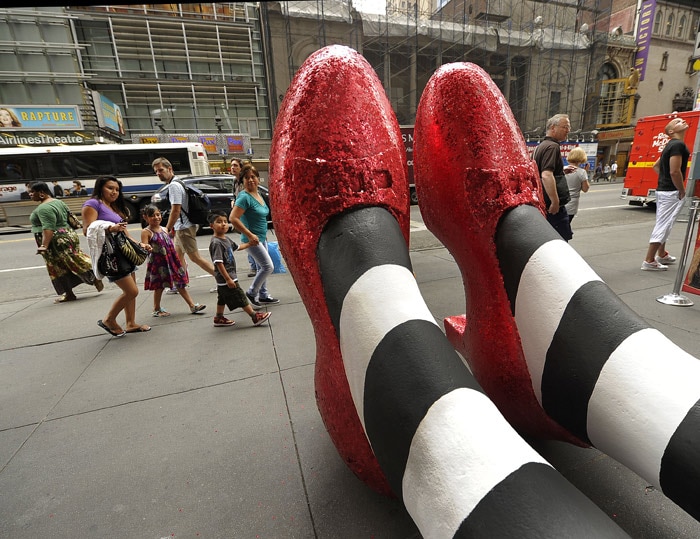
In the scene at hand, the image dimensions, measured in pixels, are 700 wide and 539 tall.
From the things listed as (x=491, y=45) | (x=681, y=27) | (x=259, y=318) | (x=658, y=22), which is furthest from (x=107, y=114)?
(x=681, y=27)

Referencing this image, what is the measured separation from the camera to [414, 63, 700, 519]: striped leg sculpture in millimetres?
677

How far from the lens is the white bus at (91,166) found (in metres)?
10.7

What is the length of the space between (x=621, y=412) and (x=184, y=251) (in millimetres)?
4256

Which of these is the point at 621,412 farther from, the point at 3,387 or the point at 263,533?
the point at 3,387

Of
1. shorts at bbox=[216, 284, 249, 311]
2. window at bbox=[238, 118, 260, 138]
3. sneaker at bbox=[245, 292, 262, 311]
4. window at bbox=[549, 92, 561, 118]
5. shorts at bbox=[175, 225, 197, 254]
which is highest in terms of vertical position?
window at bbox=[549, 92, 561, 118]

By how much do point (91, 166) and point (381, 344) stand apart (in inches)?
545

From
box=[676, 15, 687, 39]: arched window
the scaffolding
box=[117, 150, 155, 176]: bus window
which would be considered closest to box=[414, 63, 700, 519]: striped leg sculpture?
box=[117, 150, 155, 176]: bus window

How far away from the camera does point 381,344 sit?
→ 75cm

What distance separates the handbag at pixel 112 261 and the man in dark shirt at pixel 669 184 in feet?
17.1

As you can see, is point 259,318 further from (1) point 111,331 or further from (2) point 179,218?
(2) point 179,218

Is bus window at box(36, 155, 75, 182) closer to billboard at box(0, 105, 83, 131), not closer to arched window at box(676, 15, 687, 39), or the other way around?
billboard at box(0, 105, 83, 131)

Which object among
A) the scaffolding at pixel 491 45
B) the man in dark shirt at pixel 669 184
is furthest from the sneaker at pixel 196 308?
the scaffolding at pixel 491 45

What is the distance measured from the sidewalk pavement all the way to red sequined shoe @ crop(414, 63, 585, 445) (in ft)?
1.53

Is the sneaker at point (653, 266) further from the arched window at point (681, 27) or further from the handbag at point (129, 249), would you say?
the arched window at point (681, 27)
